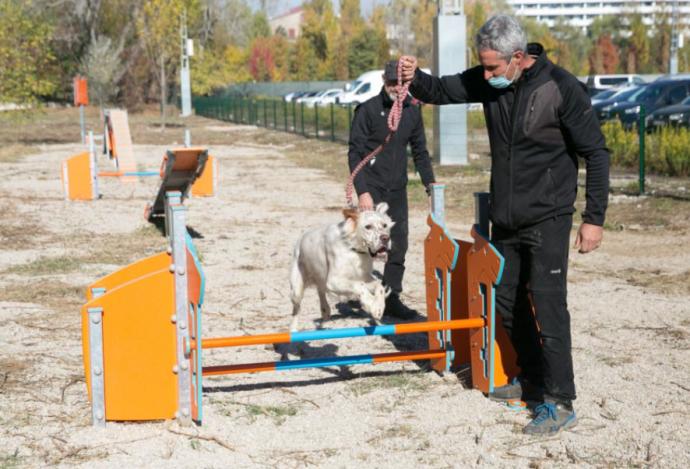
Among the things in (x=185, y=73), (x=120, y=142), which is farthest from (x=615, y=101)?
(x=185, y=73)

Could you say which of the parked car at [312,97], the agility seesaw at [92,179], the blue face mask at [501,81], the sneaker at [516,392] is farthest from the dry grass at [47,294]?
the parked car at [312,97]

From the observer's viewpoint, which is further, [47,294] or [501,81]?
[47,294]

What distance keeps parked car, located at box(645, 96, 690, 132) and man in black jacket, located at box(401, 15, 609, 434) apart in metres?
18.3

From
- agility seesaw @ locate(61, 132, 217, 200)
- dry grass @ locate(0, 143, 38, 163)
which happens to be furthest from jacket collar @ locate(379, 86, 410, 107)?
dry grass @ locate(0, 143, 38, 163)

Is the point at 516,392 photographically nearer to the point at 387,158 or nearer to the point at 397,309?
the point at 397,309

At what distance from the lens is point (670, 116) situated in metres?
23.4

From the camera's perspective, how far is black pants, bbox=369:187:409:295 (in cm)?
755

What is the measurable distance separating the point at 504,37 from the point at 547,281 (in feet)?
4.24

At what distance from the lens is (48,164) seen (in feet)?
78.4

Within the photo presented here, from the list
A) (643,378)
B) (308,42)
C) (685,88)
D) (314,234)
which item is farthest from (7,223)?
(308,42)

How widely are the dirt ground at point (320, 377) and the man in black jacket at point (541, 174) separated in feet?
1.53

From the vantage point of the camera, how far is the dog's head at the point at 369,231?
6.16 metres

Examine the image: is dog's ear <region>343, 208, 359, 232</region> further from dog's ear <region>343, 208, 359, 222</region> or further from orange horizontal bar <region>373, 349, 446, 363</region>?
orange horizontal bar <region>373, 349, 446, 363</region>

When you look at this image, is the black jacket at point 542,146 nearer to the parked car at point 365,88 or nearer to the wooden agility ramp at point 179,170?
the wooden agility ramp at point 179,170
